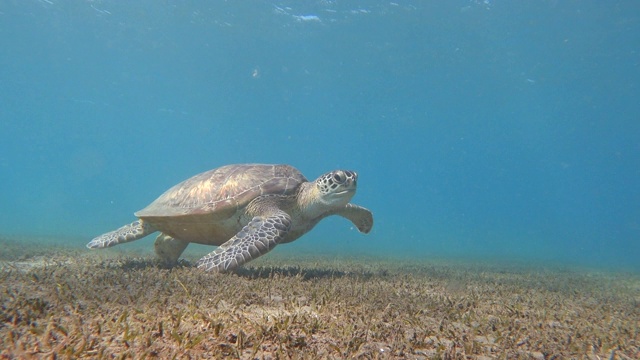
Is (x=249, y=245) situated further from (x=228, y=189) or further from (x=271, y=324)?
(x=271, y=324)

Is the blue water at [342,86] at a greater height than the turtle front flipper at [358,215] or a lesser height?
greater

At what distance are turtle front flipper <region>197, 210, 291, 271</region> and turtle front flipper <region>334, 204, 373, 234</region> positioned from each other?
2.09m

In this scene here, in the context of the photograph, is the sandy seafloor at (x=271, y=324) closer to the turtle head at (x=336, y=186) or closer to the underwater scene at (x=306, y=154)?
the underwater scene at (x=306, y=154)

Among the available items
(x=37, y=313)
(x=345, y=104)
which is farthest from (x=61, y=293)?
(x=345, y=104)

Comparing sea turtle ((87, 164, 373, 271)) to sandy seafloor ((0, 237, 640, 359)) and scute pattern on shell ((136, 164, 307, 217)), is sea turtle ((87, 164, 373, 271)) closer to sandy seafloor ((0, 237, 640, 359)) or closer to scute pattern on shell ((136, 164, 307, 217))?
scute pattern on shell ((136, 164, 307, 217))

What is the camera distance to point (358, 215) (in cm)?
789

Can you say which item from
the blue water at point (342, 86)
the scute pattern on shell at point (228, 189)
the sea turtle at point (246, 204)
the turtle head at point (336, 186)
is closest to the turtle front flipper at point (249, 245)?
the sea turtle at point (246, 204)

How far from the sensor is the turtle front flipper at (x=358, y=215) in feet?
24.3

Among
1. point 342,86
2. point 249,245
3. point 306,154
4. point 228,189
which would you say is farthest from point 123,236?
point 306,154

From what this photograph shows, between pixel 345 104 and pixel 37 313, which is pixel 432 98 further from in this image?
pixel 37 313

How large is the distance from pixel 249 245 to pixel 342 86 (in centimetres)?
4151

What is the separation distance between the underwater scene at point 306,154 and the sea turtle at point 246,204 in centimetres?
4

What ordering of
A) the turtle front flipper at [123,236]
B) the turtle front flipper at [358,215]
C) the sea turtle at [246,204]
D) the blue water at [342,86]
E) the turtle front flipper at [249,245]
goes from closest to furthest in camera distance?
1. the turtle front flipper at [249,245]
2. the sea turtle at [246,204]
3. the turtle front flipper at [123,236]
4. the turtle front flipper at [358,215]
5. the blue water at [342,86]

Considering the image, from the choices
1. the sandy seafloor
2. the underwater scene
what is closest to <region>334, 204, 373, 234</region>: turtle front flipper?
the underwater scene
